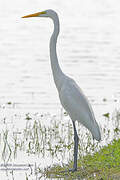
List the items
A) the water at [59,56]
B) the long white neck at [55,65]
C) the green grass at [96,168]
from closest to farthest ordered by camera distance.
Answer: the green grass at [96,168] < the long white neck at [55,65] < the water at [59,56]

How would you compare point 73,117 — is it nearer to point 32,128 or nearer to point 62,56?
point 32,128

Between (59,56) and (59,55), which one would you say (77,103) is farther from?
(59,55)

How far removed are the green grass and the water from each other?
341 centimetres

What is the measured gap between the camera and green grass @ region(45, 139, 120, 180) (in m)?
8.62

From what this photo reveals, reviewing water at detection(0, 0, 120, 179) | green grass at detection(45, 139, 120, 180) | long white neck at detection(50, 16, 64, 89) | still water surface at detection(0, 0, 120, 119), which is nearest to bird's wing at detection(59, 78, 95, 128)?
long white neck at detection(50, 16, 64, 89)

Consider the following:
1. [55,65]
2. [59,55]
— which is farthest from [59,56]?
[55,65]

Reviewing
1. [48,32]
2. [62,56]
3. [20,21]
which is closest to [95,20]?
[20,21]

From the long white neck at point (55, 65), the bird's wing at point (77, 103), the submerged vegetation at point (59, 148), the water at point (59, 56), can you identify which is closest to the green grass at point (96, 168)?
the submerged vegetation at point (59, 148)

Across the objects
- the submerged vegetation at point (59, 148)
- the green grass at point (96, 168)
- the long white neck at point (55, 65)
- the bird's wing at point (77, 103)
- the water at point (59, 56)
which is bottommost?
the water at point (59, 56)

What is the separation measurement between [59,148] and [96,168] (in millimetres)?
1520

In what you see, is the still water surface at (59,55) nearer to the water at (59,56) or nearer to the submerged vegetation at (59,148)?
the water at (59,56)

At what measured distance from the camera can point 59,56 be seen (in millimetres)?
21266

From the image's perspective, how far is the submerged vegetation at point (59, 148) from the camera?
8.87 meters

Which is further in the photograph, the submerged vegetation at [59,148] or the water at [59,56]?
the water at [59,56]
